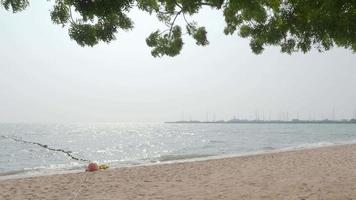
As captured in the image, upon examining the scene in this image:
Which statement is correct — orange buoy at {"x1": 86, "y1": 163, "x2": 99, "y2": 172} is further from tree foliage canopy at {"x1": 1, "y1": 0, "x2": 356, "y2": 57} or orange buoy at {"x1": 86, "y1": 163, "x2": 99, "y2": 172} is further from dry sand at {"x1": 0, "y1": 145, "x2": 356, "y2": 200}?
tree foliage canopy at {"x1": 1, "y1": 0, "x2": 356, "y2": 57}

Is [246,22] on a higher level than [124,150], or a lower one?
higher

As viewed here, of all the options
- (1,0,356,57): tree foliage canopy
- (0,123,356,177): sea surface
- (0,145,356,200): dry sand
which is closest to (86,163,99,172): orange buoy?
(0,145,356,200): dry sand

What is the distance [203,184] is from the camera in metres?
14.6

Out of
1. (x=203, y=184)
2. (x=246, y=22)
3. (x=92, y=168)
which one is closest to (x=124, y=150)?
(x=92, y=168)

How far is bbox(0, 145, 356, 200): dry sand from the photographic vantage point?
40.2ft

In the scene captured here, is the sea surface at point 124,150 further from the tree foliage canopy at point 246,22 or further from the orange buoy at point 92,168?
the tree foliage canopy at point 246,22

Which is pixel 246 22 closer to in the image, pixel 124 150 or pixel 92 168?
pixel 92 168

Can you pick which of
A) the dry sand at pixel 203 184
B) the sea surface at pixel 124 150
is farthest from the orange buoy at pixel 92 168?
the sea surface at pixel 124 150

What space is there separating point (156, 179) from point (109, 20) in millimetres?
9794

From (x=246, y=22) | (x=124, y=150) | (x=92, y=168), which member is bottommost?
(x=124, y=150)

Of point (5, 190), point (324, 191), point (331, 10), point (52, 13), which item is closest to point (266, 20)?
point (331, 10)

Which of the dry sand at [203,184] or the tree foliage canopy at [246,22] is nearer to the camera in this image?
the tree foliage canopy at [246,22]

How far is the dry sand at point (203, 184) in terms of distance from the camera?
40.2 ft

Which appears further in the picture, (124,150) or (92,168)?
(124,150)
